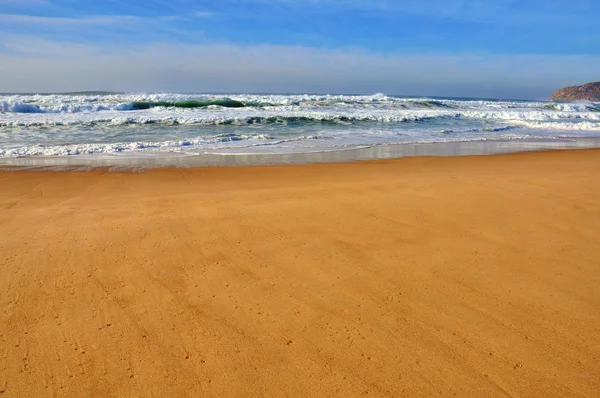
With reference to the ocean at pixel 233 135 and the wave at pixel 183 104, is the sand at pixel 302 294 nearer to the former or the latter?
A: the ocean at pixel 233 135

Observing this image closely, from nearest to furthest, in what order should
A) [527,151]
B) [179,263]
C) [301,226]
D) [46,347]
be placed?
[46,347] < [179,263] < [301,226] < [527,151]

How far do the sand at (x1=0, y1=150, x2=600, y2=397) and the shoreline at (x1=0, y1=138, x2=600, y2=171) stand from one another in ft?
9.54

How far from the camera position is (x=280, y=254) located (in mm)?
3574

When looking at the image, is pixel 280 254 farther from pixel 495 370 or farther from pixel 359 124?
pixel 359 124

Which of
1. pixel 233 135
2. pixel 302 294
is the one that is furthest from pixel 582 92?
pixel 302 294

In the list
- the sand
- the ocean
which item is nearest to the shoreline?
the ocean

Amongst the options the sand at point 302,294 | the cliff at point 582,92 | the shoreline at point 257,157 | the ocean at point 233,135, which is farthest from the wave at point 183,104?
the cliff at point 582,92

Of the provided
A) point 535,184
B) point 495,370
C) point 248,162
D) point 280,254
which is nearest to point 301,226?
point 280,254

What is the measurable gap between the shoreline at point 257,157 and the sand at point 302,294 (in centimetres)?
291

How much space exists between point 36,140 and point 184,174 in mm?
7400

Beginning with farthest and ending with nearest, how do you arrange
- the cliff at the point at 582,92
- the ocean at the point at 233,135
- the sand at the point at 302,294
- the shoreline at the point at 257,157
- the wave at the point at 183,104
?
the cliff at the point at 582,92 < the wave at the point at 183,104 < the ocean at the point at 233,135 < the shoreline at the point at 257,157 < the sand at the point at 302,294

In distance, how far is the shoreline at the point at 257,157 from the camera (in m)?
8.38

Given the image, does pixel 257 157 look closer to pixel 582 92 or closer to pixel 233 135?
pixel 233 135

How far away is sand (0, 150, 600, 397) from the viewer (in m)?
2.13
